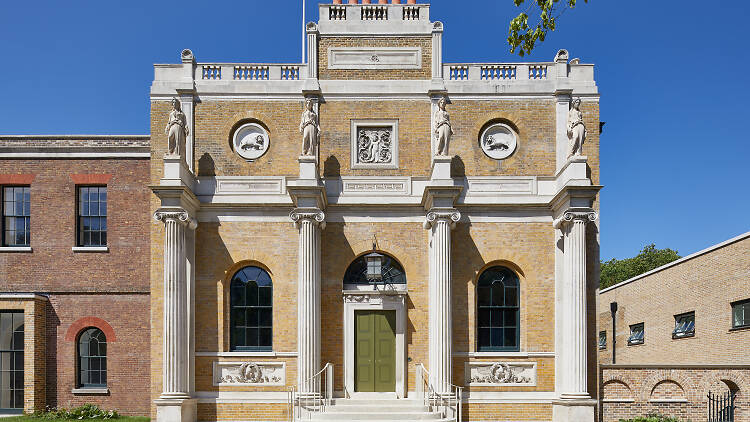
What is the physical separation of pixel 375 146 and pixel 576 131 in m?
5.72

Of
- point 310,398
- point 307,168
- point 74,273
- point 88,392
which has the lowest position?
point 88,392

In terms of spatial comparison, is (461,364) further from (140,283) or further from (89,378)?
(89,378)

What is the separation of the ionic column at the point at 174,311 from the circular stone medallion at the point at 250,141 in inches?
108

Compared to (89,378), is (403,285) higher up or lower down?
higher up

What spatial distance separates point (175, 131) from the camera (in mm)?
16938

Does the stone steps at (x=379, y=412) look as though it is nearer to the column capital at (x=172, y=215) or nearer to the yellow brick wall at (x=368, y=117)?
the column capital at (x=172, y=215)

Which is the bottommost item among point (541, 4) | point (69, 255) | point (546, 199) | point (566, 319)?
point (566, 319)

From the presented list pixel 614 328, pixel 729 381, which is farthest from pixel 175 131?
pixel 614 328

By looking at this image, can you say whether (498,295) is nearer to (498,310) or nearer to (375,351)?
(498,310)

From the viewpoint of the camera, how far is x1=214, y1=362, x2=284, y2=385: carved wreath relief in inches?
687

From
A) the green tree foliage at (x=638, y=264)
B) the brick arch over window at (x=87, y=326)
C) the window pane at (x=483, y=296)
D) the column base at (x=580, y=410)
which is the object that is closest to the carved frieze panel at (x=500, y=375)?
the column base at (x=580, y=410)

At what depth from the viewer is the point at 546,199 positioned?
17844 mm

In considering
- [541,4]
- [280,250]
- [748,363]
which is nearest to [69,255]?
[280,250]

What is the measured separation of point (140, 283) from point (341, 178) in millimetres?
7007
